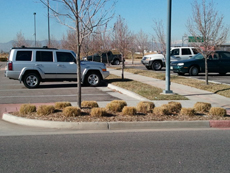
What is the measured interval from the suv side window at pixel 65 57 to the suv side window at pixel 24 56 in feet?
4.58

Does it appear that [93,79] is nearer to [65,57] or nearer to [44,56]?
[65,57]

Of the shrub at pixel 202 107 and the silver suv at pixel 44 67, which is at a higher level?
the silver suv at pixel 44 67

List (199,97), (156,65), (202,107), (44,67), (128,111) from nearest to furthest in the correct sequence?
(128,111) < (202,107) < (199,97) < (44,67) < (156,65)

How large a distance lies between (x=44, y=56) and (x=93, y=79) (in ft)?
9.20

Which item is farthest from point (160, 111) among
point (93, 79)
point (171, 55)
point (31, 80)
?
point (171, 55)

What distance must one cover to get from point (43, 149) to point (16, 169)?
3.77 ft

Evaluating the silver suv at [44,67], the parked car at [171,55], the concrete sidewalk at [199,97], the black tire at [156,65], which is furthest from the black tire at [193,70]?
the silver suv at [44,67]

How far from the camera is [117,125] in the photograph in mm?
7914

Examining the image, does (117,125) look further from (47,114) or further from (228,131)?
(228,131)

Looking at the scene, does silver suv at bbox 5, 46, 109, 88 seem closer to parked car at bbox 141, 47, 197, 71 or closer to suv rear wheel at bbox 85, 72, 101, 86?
suv rear wheel at bbox 85, 72, 101, 86

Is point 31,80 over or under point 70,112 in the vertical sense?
over

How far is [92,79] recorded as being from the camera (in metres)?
16.8

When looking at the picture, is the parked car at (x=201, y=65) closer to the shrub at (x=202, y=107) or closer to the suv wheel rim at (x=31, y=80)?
the suv wheel rim at (x=31, y=80)

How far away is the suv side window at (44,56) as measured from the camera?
623 inches
